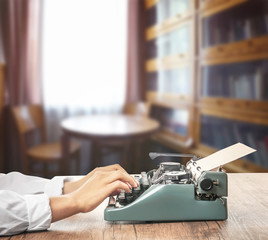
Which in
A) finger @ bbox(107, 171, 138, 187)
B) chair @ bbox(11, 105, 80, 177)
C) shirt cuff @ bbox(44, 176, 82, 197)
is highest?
finger @ bbox(107, 171, 138, 187)

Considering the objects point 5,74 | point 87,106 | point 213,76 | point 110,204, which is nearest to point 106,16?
point 87,106

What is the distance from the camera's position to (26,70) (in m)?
3.78

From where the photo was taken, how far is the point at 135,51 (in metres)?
4.07

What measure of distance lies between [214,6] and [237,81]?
2.19 feet

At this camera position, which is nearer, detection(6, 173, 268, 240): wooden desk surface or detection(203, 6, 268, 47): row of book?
detection(6, 173, 268, 240): wooden desk surface

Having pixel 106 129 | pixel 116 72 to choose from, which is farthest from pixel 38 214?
pixel 116 72

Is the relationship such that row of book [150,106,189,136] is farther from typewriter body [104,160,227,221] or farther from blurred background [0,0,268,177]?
typewriter body [104,160,227,221]

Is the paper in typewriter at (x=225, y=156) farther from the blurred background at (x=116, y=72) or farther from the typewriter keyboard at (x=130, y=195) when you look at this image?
the blurred background at (x=116, y=72)

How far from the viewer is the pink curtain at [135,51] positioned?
158 inches

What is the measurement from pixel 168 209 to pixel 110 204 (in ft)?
0.47

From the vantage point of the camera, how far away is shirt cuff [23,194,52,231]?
77 cm

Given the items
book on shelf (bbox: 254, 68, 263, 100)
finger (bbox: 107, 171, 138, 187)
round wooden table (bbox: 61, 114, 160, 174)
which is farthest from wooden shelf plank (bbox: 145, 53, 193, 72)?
finger (bbox: 107, 171, 138, 187)

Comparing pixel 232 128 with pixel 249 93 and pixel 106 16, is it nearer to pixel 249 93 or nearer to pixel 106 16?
pixel 249 93

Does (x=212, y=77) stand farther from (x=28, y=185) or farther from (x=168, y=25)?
(x=28, y=185)
